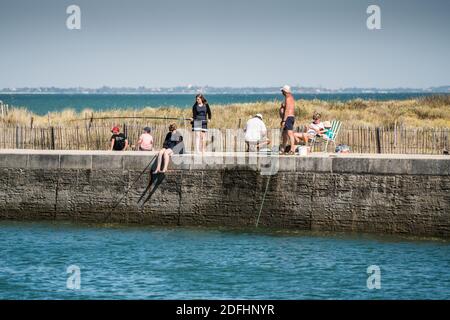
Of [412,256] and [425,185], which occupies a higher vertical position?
[425,185]

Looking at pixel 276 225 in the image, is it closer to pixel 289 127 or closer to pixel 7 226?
pixel 289 127

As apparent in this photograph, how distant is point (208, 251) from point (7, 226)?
193 inches

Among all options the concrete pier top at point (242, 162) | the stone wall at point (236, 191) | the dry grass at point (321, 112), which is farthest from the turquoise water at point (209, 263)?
the dry grass at point (321, 112)

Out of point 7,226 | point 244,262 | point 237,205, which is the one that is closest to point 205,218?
point 237,205

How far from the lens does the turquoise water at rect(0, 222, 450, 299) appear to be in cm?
1712

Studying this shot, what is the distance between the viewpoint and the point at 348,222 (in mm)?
20719

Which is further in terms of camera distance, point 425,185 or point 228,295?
point 425,185

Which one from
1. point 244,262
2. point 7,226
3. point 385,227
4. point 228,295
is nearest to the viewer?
point 228,295

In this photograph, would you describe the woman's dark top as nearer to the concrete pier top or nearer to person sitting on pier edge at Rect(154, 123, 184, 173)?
person sitting on pier edge at Rect(154, 123, 184, 173)

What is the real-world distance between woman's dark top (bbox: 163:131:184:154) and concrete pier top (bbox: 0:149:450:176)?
0.29 m

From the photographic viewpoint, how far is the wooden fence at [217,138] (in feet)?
85.5

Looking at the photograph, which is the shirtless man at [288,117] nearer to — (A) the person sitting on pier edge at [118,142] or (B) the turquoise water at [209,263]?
(B) the turquoise water at [209,263]

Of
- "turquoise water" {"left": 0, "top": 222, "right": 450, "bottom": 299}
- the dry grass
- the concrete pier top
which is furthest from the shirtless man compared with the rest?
the dry grass

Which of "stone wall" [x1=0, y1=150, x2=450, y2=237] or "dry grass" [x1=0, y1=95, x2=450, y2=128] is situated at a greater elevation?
"dry grass" [x1=0, y1=95, x2=450, y2=128]
